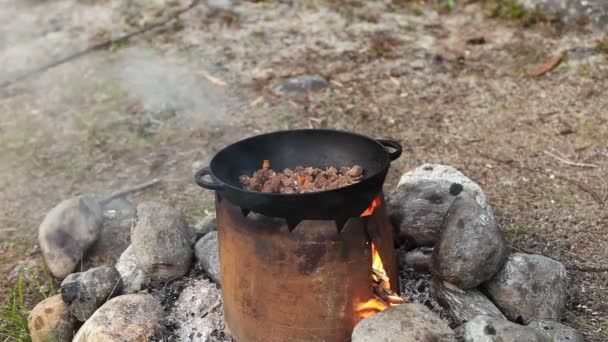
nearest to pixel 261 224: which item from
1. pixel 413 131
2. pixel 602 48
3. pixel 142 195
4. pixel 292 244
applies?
pixel 292 244

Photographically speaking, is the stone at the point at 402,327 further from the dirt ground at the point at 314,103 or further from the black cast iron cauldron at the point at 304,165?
the dirt ground at the point at 314,103

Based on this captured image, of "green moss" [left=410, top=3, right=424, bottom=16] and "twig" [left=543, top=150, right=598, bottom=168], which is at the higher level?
"green moss" [left=410, top=3, right=424, bottom=16]

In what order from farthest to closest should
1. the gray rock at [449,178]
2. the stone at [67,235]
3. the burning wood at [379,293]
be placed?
the stone at [67,235] < the gray rock at [449,178] < the burning wood at [379,293]

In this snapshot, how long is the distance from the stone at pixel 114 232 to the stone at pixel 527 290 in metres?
2.44

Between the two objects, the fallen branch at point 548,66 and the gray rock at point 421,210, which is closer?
the gray rock at point 421,210

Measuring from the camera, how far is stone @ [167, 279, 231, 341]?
340cm

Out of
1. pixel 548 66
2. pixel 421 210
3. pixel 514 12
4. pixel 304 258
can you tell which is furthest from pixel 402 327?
pixel 514 12

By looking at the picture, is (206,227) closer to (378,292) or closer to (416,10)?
(378,292)

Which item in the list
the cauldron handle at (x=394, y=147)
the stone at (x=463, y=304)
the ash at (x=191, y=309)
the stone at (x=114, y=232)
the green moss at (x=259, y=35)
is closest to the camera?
the cauldron handle at (x=394, y=147)

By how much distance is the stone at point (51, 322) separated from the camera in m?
3.57

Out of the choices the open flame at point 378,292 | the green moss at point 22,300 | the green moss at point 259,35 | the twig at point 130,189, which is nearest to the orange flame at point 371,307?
the open flame at point 378,292

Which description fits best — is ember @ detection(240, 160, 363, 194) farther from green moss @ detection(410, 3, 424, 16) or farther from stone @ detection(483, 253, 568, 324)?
green moss @ detection(410, 3, 424, 16)

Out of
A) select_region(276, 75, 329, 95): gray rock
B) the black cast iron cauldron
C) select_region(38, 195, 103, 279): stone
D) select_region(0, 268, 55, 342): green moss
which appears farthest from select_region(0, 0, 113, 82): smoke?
the black cast iron cauldron

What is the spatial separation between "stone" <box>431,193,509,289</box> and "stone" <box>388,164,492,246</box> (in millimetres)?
221
